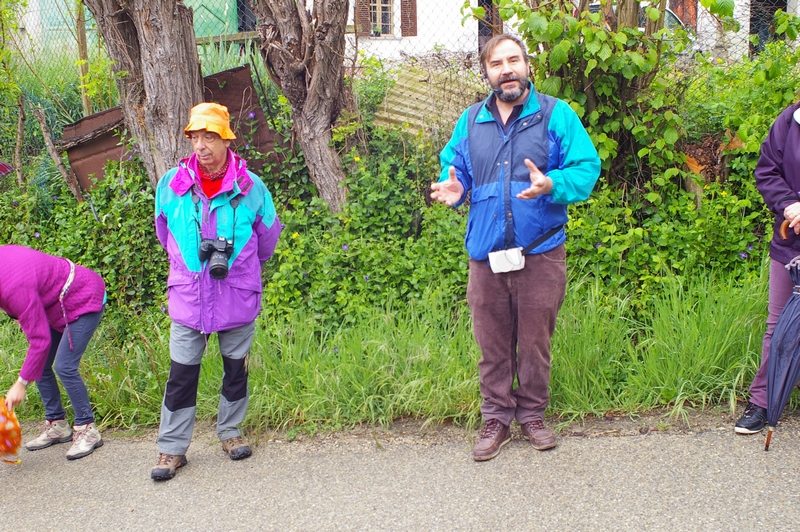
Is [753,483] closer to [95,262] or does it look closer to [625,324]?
[625,324]

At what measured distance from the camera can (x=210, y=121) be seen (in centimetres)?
356

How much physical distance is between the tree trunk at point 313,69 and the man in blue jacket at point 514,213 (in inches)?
89.1

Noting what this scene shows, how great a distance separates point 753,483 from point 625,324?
1384mm

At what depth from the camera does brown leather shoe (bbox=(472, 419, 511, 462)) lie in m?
3.65

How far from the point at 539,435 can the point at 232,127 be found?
3.72 m

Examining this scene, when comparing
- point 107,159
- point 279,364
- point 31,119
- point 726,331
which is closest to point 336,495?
point 279,364

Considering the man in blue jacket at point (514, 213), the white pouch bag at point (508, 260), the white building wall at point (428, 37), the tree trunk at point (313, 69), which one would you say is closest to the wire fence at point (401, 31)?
the white building wall at point (428, 37)

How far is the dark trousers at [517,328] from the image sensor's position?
3.53 m

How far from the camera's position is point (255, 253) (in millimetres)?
3865

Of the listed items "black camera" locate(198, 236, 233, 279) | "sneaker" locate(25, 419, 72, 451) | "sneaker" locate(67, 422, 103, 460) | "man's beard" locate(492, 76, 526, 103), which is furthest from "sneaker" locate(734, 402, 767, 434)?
"sneaker" locate(25, 419, 72, 451)

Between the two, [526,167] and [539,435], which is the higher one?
[526,167]

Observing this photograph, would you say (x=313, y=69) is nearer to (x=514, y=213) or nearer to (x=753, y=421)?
(x=514, y=213)

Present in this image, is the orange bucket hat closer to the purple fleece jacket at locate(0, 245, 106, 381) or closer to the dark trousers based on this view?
the purple fleece jacket at locate(0, 245, 106, 381)

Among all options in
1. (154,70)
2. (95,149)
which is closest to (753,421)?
(154,70)
